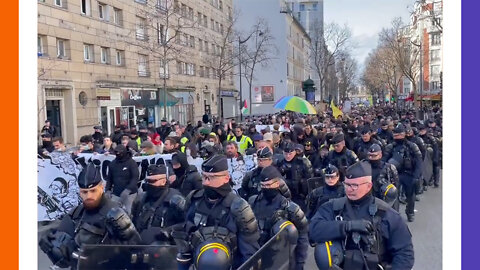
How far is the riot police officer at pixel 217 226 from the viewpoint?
3857 mm

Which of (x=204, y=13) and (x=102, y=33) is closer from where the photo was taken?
(x=102, y=33)

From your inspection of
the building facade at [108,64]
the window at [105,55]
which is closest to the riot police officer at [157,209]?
the building facade at [108,64]

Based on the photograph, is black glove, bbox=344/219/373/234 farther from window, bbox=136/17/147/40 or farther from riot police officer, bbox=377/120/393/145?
window, bbox=136/17/147/40

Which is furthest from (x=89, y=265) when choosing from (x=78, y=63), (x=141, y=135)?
(x=78, y=63)

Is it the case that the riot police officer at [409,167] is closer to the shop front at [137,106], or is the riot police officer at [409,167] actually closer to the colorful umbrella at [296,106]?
the colorful umbrella at [296,106]

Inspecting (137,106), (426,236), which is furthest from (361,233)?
(137,106)

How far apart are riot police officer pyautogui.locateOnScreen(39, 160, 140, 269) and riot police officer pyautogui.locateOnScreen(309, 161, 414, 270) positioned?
1723 millimetres

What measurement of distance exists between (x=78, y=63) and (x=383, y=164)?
751 inches

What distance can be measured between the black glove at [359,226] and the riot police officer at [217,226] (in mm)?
903

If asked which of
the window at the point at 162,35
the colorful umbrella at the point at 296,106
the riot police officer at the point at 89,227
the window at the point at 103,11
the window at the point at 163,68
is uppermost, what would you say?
the window at the point at 103,11
